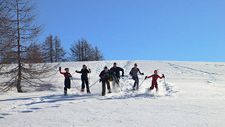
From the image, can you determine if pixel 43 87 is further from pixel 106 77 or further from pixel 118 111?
pixel 118 111

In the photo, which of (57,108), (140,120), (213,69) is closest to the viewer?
(140,120)

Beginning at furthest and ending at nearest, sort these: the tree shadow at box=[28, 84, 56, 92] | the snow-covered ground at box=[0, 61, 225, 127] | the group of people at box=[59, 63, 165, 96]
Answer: the tree shadow at box=[28, 84, 56, 92]
the group of people at box=[59, 63, 165, 96]
the snow-covered ground at box=[0, 61, 225, 127]

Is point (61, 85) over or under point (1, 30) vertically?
under

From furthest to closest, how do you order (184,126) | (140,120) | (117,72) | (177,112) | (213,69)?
(213,69) < (117,72) < (177,112) < (140,120) < (184,126)

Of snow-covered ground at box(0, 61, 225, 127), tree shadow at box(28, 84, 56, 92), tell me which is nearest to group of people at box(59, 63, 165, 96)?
snow-covered ground at box(0, 61, 225, 127)

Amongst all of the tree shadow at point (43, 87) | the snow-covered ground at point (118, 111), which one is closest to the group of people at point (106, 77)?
the snow-covered ground at point (118, 111)

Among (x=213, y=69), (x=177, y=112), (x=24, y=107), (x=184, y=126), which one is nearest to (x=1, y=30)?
(x=24, y=107)

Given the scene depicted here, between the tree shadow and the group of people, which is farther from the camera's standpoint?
the tree shadow

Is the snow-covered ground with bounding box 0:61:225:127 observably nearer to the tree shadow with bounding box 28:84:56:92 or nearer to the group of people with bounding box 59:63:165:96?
the group of people with bounding box 59:63:165:96

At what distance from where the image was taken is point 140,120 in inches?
602

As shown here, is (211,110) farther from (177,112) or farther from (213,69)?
(213,69)

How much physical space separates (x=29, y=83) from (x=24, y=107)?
13399mm

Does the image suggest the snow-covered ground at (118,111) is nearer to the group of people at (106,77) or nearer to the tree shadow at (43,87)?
the group of people at (106,77)

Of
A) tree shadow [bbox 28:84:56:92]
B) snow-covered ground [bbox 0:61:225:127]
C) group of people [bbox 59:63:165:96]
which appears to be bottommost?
snow-covered ground [bbox 0:61:225:127]
